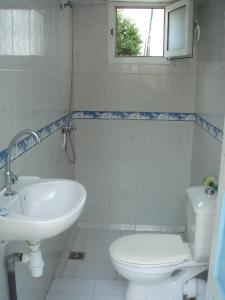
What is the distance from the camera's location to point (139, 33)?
306 cm

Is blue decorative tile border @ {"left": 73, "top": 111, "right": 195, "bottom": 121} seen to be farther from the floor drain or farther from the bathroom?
the floor drain

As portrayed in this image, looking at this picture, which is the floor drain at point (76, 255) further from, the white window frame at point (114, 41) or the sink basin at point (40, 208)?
the white window frame at point (114, 41)

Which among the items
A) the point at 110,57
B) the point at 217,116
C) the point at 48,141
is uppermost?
the point at 110,57

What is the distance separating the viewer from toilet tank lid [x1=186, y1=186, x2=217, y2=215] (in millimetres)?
1866

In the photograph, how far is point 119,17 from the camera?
9.94 ft

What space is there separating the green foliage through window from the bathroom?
12 cm

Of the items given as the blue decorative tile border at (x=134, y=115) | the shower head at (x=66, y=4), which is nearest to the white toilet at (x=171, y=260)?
the blue decorative tile border at (x=134, y=115)

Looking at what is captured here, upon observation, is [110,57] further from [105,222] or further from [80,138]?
[105,222]

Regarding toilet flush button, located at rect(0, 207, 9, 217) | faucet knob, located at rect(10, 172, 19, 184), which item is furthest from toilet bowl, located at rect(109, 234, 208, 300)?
toilet flush button, located at rect(0, 207, 9, 217)

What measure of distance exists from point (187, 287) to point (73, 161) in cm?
150

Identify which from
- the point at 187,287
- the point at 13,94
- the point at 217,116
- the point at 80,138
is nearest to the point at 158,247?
the point at 187,287

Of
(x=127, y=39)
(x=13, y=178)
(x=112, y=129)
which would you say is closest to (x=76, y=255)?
(x=112, y=129)

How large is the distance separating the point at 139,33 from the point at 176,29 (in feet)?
1.48

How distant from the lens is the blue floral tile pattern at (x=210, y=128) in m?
2.15
